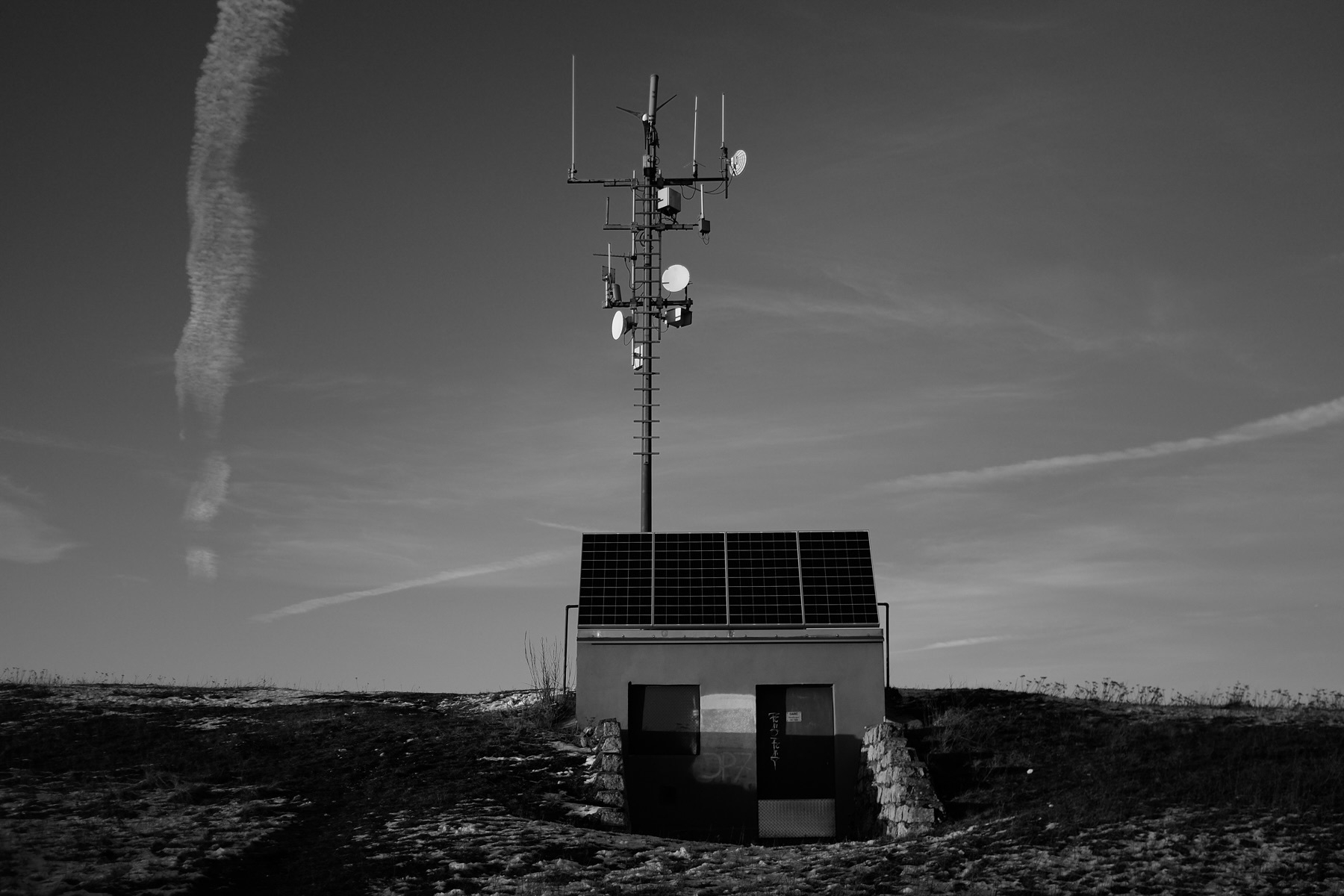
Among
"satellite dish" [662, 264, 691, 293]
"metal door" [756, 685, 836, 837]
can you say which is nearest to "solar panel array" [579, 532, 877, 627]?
"metal door" [756, 685, 836, 837]

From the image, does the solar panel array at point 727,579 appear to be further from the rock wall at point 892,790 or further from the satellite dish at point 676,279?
the satellite dish at point 676,279

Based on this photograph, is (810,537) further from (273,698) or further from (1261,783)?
(273,698)

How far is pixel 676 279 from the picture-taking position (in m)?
35.2

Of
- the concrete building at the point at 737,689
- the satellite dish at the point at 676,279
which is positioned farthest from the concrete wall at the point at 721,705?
the satellite dish at the point at 676,279

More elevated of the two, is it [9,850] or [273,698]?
[273,698]

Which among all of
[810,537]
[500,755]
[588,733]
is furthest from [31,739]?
[810,537]

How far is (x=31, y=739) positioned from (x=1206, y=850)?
25149 mm

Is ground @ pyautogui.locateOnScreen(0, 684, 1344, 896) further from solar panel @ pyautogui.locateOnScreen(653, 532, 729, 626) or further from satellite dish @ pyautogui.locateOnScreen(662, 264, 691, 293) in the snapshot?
satellite dish @ pyautogui.locateOnScreen(662, 264, 691, 293)

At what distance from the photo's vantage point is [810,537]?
31172 mm

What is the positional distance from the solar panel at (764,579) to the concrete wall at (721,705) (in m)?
0.72

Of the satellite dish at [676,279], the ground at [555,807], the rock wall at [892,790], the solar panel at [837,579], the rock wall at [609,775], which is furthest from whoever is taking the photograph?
the satellite dish at [676,279]

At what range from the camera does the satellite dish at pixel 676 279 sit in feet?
115

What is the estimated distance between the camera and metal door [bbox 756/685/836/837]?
27.6m

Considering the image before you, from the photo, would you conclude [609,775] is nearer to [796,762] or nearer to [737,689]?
[737,689]
